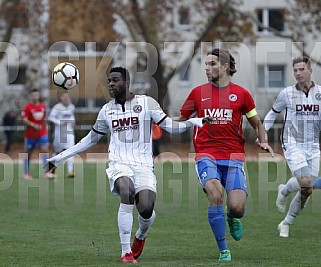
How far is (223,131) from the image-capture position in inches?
386

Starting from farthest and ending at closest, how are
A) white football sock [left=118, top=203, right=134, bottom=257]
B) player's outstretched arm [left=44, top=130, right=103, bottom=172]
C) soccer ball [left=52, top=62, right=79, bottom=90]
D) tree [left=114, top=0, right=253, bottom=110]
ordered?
tree [left=114, top=0, right=253, bottom=110]
soccer ball [left=52, top=62, right=79, bottom=90]
player's outstretched arm [left=44, top=130, right=103, bottom=172]
white football sock [left=118, top=203, right=134, bottom=257]

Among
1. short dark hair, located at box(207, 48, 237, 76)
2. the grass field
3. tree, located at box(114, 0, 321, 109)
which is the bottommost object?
the grass field

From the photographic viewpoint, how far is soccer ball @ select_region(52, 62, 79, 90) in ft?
33.3

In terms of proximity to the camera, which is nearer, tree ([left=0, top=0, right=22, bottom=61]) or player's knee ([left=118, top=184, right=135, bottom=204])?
player's knee ([left=118, top=184, right=135, bottom=204])

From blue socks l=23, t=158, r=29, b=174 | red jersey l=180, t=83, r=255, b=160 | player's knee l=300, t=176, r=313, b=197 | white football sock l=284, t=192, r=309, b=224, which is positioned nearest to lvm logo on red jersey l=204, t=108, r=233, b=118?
red jersey l=180, t=83, r=255, b=160

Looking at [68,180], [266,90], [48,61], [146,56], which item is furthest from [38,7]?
[68,180]

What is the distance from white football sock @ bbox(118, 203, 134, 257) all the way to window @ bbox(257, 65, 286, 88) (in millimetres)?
29935

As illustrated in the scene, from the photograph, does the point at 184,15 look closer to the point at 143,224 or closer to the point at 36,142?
the point at 36,142

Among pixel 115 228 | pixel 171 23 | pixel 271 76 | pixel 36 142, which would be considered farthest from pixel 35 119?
pixel 271 76

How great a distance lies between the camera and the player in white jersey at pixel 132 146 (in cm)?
927

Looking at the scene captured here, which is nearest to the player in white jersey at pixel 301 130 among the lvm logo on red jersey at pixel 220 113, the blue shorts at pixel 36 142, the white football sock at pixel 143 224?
the lvm logo on red jersey at pixel 220 113

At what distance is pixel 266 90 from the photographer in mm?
38312

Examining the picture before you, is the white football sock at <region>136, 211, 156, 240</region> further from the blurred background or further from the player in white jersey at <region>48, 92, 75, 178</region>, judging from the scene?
the blurred background

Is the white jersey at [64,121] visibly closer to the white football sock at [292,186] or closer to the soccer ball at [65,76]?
the white football sock at [292,186]
